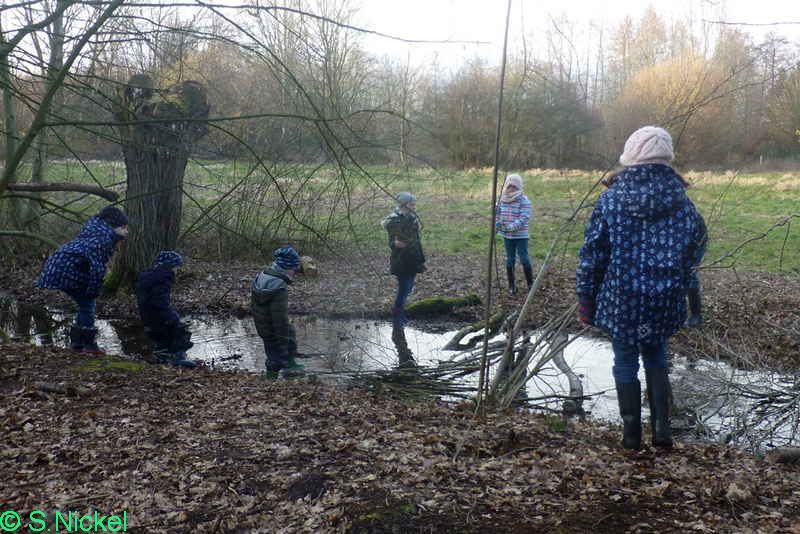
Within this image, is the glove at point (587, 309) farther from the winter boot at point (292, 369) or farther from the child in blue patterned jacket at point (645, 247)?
the winter boot at point (292, 369)

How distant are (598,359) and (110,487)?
5.31 m

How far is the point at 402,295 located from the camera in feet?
29.9

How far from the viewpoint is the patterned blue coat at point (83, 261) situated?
7.47 metres

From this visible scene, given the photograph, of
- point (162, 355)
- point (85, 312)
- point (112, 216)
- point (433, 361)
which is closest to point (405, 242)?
point (433, 361)

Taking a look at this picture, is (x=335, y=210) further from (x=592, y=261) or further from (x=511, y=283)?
(x=592, y=261)

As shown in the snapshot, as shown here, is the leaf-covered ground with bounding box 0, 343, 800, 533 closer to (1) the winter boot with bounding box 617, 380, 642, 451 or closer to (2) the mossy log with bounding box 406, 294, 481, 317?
(1) the winter boot with bounding box 617, 380, 642, 451

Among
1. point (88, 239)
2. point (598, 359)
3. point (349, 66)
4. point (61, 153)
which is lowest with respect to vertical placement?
point (598, 359)

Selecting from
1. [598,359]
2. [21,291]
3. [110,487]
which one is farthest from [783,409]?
[21,291]

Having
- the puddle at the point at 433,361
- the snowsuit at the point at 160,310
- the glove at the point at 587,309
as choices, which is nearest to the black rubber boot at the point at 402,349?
the puddle at the point at 433,361

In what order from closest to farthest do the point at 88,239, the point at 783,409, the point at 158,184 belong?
the point at 783,409
the point at 88,239
the point at 158,184

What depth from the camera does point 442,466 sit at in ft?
13.1

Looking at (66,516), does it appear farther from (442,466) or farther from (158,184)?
(158,184)

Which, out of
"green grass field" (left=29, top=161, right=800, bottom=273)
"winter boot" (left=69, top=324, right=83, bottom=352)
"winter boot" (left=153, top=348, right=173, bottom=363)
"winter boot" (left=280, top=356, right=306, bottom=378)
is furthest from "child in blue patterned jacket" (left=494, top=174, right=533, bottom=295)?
"winter boot" (left=69, top=324, right=83, bottom=352)

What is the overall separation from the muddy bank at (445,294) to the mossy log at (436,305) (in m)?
0.11
